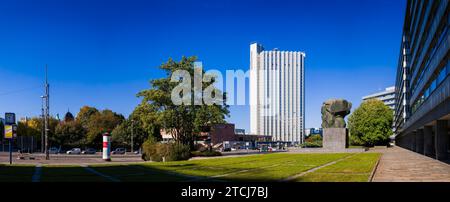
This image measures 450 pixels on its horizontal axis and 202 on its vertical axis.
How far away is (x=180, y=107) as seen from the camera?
5081 cm

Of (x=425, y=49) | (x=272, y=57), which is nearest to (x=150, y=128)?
(x=425, y=49)

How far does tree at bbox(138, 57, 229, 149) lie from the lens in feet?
165

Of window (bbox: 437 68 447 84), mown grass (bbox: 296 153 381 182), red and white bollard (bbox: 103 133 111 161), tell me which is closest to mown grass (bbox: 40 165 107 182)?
mown grass (bbox: 296 153 381 182)

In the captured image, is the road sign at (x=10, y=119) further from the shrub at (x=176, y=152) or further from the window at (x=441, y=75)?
the window at (x=441, y=75)

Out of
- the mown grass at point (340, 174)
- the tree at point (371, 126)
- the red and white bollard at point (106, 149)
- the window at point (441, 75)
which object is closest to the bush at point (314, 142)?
the tree at point (371, 126)

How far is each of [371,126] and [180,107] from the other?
51.5m

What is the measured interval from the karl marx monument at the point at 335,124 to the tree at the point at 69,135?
63.2 meters

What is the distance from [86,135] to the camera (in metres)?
97.0

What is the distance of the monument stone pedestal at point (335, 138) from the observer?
169ft

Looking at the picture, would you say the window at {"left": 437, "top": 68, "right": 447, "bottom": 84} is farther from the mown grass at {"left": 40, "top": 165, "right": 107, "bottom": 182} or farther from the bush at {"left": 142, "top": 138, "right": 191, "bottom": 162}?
the mown grass at {"left": 40, "top": 165, "right": 107, "bottom": 182}

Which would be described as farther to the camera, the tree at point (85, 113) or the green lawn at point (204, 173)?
the tree at point (85, 113)

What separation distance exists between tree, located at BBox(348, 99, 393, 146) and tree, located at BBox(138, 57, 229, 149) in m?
45.7

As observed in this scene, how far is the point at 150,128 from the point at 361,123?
173 ft
